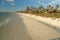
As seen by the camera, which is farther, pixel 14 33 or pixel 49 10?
pixel 49 10

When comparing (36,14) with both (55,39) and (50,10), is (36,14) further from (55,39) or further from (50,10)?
(55,39)

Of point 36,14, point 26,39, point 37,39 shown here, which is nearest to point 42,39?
point 37,39

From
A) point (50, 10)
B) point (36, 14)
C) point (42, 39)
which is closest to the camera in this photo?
point (42, 39)

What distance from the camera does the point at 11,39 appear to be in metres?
5.88

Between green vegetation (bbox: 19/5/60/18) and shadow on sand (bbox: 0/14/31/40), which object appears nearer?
shadow on sand (bbox: 0/14/31/40)

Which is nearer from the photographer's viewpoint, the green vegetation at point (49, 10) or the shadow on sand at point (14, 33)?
the shadow on sand at point (14, 33)

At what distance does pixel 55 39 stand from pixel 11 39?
1.68m

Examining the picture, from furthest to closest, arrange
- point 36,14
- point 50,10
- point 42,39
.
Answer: point 36,14, point 50,10, point 42,39

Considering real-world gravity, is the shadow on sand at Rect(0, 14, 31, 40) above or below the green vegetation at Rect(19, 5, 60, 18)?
→ above

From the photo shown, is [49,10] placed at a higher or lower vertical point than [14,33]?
lower

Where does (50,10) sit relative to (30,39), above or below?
below

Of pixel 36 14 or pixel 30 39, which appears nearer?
pixel 30 39

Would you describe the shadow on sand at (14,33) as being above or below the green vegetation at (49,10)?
above

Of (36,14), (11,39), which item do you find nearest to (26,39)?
(11,39)
